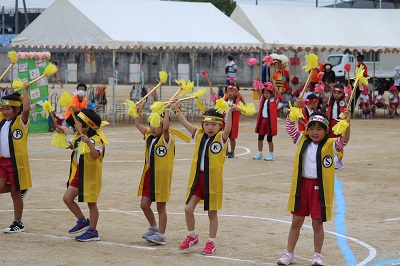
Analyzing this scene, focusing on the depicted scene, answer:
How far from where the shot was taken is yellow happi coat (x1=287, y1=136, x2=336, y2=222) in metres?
8.30

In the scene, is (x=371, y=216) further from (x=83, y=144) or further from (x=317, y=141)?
(x=83, y=144)

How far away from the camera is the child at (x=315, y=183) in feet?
27.3

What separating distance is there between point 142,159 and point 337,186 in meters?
5.20

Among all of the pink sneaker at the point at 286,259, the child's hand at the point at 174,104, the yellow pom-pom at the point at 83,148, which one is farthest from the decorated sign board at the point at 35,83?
the pink sneaker at the point at 286,259

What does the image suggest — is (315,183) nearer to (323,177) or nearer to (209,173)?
(323,177)

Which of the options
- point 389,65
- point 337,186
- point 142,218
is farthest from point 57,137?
point 389,65

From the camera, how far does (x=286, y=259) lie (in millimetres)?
8312

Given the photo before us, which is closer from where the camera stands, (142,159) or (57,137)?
(57,137)

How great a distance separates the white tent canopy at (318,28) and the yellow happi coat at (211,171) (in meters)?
19.6

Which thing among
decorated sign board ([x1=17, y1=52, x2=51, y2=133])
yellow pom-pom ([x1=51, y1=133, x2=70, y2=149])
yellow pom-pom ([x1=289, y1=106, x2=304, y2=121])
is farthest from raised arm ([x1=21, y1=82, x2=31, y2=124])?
decorated sign board ([x1=17, y1=52, x2=51, y2=133])

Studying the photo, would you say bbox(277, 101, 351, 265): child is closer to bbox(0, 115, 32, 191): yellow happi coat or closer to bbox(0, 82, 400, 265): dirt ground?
bbox(0, 82, 400, 265): dirt ground

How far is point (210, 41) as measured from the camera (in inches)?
1076

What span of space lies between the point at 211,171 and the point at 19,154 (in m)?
2.56

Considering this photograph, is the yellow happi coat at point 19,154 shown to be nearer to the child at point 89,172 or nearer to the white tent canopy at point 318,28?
the child at point 89,172
